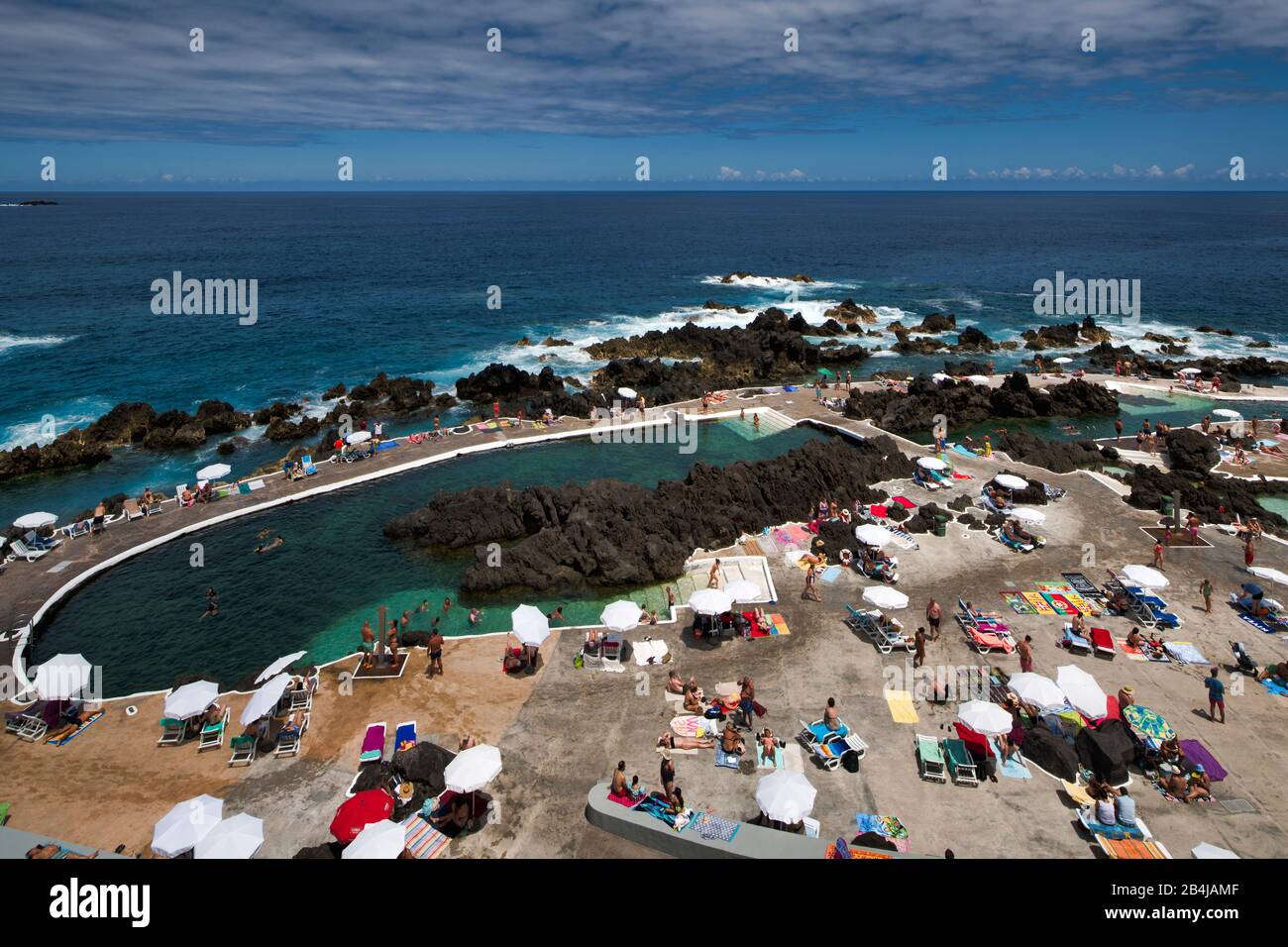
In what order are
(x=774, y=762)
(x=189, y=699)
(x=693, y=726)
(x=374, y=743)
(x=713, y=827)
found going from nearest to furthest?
(x=713, y=827) → (x=774, y=762) → (x=374, y=743) → (x=693, y=726) → (x=189, y=699)

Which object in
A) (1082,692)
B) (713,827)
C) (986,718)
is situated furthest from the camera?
(1082,692)

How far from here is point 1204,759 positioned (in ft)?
56.0

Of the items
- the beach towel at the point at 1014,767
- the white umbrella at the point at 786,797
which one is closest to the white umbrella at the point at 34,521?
the white umbrella at the point at 786,797

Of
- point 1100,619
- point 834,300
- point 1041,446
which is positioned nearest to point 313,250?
point 834,300

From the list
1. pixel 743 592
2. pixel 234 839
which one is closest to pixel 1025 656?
pixel 743 592

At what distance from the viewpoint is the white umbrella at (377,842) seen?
13.7 meters

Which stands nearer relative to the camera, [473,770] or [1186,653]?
[473,770]

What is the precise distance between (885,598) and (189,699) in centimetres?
2137

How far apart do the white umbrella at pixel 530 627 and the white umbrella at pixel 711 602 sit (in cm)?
205

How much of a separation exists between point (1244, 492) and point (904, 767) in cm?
2864

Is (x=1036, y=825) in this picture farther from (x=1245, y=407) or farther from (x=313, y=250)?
(x=313, y=250)

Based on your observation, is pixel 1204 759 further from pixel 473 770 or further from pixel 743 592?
pixel 473 770

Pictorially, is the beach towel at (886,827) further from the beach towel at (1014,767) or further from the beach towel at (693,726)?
the beach towel at (693,726)
